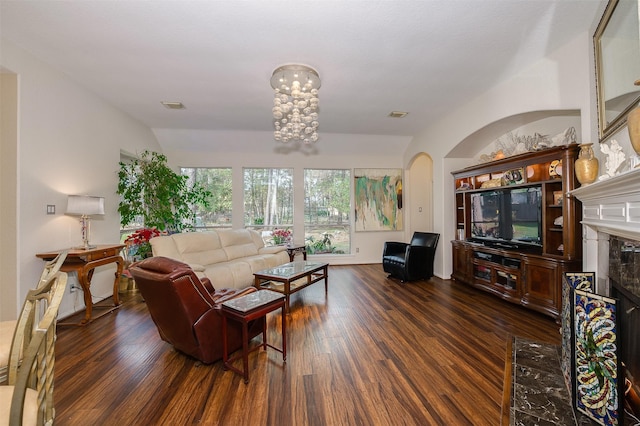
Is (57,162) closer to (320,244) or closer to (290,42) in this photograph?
(290,42)

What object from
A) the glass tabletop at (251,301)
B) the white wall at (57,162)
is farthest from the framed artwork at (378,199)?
the white wall at (57,162)

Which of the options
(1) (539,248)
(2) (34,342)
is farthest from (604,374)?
(2) (34,342)

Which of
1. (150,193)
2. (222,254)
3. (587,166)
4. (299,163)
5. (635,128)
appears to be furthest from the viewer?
(299,163)

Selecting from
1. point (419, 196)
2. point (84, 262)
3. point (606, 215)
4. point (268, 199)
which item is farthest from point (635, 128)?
point (268, 199)

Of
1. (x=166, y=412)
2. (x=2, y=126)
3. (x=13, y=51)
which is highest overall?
(x=13, y=51)

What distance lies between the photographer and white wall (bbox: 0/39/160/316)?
8.55ft

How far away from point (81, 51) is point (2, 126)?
106 cm

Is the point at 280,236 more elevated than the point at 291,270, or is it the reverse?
the point at 280,236

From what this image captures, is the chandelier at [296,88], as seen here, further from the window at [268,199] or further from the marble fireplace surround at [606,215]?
the window at [268,199]

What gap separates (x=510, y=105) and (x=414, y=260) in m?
2.62

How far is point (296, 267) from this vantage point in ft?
12.3

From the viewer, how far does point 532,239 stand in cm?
331

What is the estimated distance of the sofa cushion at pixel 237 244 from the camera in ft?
14.7

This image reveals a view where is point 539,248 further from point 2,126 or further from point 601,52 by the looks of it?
point 2,126
